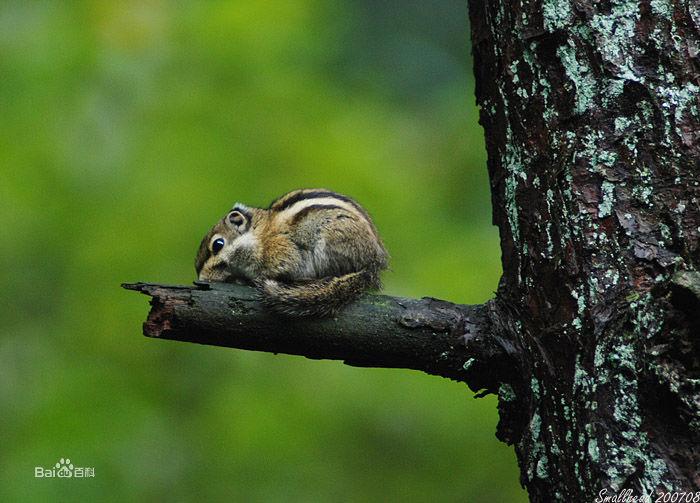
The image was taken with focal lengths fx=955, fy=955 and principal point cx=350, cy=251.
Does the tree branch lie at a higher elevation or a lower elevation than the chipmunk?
lower

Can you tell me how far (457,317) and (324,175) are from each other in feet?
10.3

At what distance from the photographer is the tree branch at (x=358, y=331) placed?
3150mm

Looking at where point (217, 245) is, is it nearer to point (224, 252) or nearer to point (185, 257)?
point (224, 252)

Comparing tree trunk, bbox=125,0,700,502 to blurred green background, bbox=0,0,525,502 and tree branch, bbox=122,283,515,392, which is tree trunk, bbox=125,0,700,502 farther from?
blurred green background, bbox=0,0,525,502

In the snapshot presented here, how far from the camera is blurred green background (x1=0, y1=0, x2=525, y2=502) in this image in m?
5.63

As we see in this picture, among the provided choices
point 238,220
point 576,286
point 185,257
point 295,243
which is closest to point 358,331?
point 576,286

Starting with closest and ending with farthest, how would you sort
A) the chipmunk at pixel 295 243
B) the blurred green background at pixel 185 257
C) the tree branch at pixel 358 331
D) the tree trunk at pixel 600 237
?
the tree trunk at pixel 600 237 < the tree branch at pixel 358 331 < the chipmunk at pixel 295 243 < the blurred green background at pixel 185 257

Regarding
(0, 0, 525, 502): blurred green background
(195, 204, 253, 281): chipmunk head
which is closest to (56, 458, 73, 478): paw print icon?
(0, 0, 525, 502): blurred green background

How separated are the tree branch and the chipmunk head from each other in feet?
6.94

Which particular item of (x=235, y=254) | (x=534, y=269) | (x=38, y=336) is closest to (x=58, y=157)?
(x=38, y=336)

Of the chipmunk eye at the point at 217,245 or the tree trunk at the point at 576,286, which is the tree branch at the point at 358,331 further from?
the chipmunk eye at the point at 217,245

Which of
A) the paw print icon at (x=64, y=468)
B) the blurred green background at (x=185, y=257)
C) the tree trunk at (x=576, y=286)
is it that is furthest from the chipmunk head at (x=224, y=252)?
the tree trunk at (x=576, y=286)

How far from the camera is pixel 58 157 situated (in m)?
6.29

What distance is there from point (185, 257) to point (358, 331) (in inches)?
113
